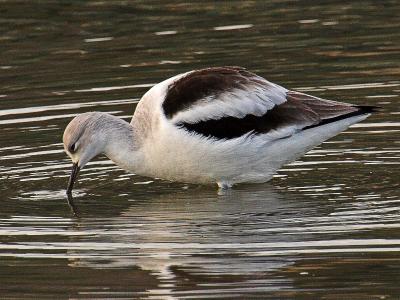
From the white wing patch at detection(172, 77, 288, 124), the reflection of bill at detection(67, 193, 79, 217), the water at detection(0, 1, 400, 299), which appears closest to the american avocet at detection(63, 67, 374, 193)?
the white wing patch at detection(172, 77, 288, 124)

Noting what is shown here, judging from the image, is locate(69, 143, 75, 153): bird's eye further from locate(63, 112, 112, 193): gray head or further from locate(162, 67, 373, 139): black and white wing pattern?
locate(162, 67, 373, 139): black and white wing pattern

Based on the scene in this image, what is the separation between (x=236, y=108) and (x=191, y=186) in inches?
49.0

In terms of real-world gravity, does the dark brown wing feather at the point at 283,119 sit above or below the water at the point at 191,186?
above

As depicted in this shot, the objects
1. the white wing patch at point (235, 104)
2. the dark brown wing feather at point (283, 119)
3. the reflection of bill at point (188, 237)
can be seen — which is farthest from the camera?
the dark brown wing feather at point (283, 119)

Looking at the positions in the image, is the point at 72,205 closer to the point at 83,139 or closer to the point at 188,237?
the point at 83,139

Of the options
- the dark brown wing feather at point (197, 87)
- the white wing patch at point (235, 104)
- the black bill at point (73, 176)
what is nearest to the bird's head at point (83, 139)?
the black bill at point (73, 176)

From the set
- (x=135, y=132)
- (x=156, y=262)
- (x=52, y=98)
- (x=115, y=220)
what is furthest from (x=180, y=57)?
(x=156, y=262)

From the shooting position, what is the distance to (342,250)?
429 inches

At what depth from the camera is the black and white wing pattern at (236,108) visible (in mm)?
13359

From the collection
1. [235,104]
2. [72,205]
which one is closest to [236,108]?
[235,104]

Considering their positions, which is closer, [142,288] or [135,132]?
[142,288]

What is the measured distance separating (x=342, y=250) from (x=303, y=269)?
0.54 m

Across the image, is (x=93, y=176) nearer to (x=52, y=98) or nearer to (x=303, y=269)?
(x=52, y=98)

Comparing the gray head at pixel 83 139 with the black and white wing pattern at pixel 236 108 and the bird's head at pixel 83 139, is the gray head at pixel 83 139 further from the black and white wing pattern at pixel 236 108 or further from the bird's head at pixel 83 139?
the black and white wing pattern at pixel 236 108
